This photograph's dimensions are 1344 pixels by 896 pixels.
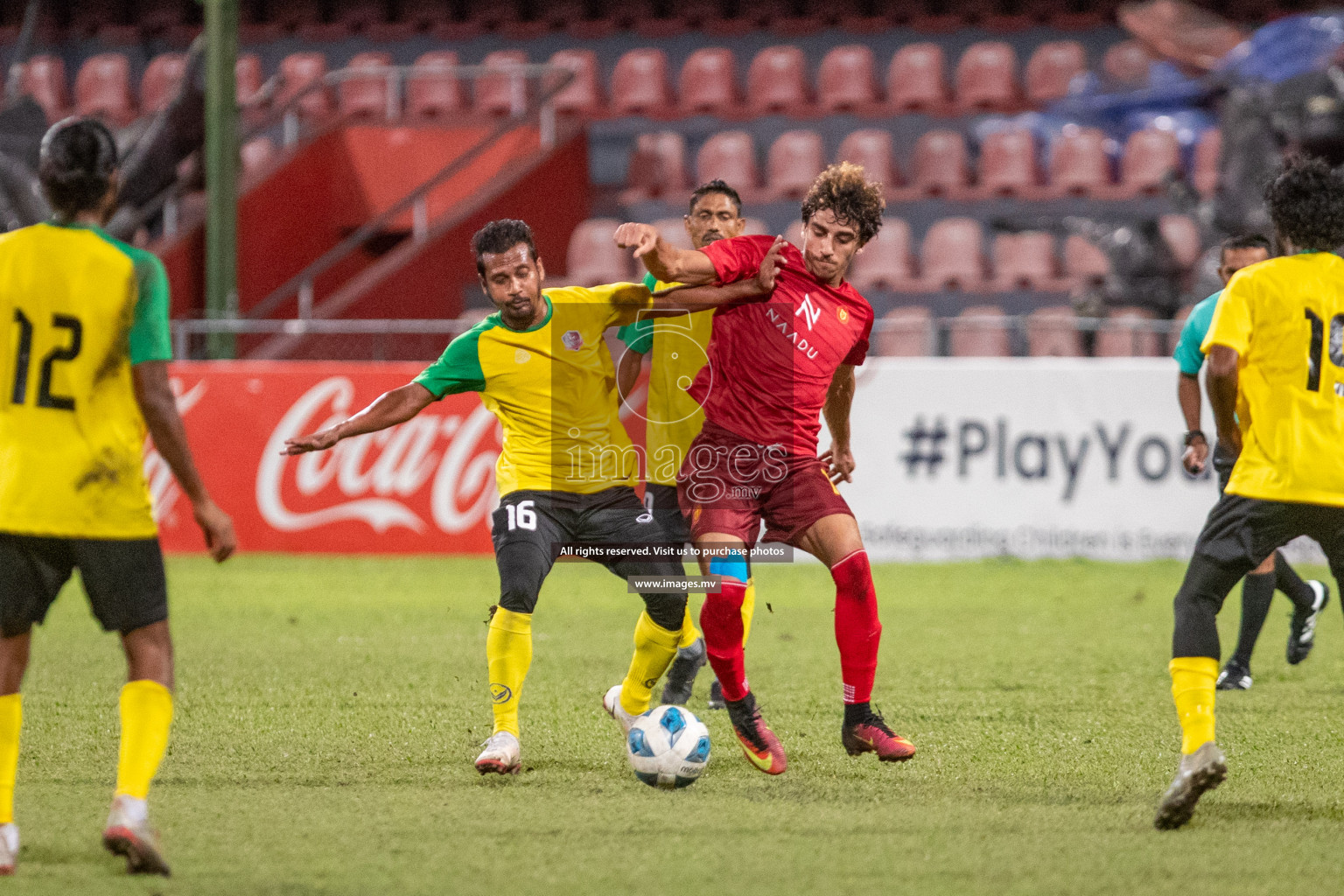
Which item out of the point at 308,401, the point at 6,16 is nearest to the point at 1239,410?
the point at 308,401

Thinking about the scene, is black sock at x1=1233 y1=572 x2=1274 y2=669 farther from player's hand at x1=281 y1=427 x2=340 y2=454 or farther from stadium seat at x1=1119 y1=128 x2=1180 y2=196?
stadium seat at x1=1119 y1=128 x2=1180 y2=196

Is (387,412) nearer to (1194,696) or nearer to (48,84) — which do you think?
(1194,696)

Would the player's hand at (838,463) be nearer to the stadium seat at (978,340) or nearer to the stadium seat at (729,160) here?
the stadium seat at (978,340)

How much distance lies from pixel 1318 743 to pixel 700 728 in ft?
8.15

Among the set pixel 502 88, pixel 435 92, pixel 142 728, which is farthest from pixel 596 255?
pixel 142 728

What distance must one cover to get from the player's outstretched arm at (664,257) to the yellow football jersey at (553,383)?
49 cm

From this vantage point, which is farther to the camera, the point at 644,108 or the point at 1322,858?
the point at 644,108

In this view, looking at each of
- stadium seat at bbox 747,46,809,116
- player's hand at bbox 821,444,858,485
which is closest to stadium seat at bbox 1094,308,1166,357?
stadium seat at bbox 747,46,809,116

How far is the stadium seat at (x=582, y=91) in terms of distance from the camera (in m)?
19.0

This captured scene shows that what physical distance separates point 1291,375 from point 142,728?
138 inches

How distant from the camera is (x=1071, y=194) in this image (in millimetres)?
16703

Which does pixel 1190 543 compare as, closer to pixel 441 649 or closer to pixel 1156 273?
pixel 1156 273

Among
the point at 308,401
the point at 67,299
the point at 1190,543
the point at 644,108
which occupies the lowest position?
the point at 1190,543

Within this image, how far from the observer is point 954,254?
52.7 feet
